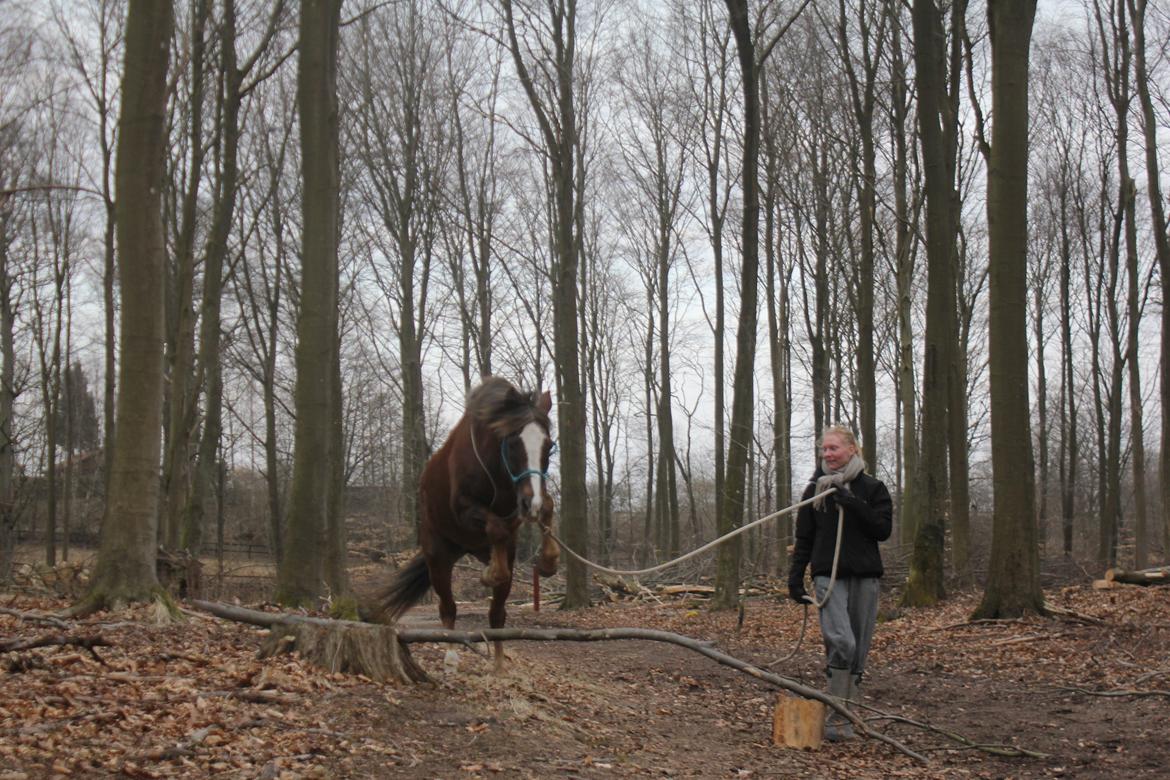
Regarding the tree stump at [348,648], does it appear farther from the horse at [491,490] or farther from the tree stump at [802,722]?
the tree stump at [802,722]

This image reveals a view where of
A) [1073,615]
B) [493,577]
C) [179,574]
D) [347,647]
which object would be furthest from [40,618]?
[1073,615]

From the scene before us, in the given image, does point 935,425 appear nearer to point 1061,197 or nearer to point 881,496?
point 881,496

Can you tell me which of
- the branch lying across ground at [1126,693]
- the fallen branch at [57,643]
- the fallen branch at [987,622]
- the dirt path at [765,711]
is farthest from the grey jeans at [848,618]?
the fallen branch at [987,622]

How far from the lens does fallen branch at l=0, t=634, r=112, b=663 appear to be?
5.67m

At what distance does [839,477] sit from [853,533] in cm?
41

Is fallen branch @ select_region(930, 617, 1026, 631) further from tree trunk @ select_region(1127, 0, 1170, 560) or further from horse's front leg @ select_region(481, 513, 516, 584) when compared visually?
tree trunk @ select_region(1127, 0, 1170, 560)

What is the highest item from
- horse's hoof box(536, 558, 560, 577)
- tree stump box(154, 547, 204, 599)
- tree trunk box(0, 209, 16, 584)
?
tree trunk box(0, 209, 16, 584)

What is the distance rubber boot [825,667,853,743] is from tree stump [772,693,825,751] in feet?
0.49

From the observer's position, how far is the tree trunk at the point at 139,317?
27.3ft

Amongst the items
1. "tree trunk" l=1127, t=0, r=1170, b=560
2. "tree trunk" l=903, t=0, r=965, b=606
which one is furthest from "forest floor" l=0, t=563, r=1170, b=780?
"tree trunk" l=1127, t=0, r=1170, b=560

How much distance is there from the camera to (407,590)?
8.79 m

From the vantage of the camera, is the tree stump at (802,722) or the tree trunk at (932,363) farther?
the tree trunk at (932,363)

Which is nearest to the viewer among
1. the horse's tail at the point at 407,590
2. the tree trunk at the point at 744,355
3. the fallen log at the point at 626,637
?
the fallen log at the point at 626,637

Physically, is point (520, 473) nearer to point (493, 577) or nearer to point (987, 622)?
point (493, 577)
